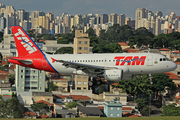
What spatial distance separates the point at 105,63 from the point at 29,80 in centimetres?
9093

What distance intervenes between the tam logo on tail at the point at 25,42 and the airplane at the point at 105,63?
1088mm

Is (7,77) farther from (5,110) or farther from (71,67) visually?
(71,67)

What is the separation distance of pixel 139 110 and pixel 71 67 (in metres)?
74.5

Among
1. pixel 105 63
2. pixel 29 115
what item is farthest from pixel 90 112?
pixel 105 63

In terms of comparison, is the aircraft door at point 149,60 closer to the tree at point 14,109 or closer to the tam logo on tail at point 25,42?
the tam logo on tail at point 25,42

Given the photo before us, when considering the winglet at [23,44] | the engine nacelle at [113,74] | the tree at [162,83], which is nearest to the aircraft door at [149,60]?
the engine nacelle at [113,74]

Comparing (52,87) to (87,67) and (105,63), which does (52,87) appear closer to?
(87,67)

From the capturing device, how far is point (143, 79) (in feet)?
471

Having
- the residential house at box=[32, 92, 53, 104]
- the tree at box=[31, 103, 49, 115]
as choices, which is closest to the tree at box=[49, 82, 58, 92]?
the residential house at box=[32, 92, 53, 104]

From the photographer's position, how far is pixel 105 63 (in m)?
59.3

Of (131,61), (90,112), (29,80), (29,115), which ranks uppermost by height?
(131,61)

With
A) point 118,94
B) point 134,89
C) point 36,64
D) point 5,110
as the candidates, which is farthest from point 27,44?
point 134,89

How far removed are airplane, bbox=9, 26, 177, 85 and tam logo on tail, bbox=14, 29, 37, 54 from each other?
42.8 inches

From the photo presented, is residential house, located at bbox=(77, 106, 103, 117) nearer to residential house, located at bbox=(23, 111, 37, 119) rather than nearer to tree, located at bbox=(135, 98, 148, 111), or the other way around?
residential house, located at bbox=(23, 111, 37, 119)
